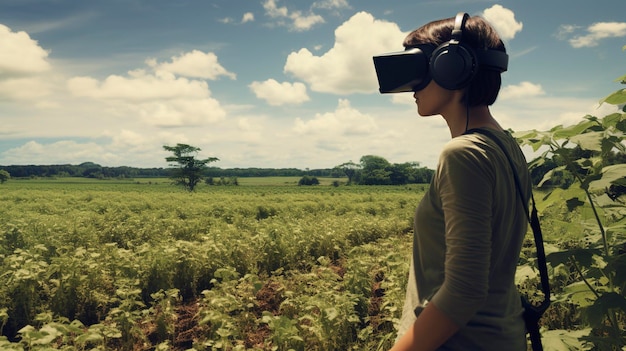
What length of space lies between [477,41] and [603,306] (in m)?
1.50

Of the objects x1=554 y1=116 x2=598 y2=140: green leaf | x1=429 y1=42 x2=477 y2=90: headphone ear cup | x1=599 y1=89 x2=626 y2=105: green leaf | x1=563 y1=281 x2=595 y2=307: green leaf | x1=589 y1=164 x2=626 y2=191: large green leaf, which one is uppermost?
x1=599 y1=89 x2=626 y2=105: green leaf

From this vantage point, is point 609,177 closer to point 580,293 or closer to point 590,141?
point 590,141

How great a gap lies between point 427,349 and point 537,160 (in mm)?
1469

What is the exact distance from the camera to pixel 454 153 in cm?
111

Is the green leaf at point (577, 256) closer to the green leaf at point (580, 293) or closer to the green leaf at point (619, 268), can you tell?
the green leaf at point (619, 268)

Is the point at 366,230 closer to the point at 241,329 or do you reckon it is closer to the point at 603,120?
the point at 241,329

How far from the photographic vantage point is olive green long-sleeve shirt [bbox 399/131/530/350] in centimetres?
110

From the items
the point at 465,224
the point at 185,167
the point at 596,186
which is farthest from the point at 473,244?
the point at 185,167

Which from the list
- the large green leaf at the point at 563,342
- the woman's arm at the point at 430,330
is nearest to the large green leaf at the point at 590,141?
the large green leaf at the point at 563,342

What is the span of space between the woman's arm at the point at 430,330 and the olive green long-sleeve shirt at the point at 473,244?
0.02m

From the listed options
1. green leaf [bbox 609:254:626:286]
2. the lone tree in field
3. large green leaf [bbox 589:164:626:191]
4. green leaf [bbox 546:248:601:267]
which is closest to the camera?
large green leaf [bbox 589:164:626:191]

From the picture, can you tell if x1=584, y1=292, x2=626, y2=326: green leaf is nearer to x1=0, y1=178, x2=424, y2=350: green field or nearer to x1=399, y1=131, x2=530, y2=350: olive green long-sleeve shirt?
x1=399, y1=131, x2=530, y2=350: olive green long-sleeve shirt

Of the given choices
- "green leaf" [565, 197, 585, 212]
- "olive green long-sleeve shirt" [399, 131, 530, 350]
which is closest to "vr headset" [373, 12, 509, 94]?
"olive green long-sleeve shirt" [399, 131, 530, 350]

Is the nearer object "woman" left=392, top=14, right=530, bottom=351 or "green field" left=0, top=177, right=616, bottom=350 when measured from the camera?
"woman" left=392, top=14, right=530, bottom=351
